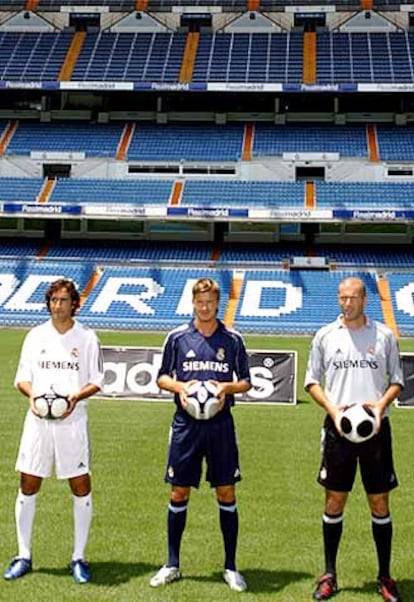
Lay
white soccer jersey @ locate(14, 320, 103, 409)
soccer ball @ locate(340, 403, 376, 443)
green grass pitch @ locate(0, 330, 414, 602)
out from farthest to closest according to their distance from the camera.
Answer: white soccer jersey @ locate(14, 320, 103, 409) < green grass pitch @ locate(0, 330, 414, 602) < soccer ball @ locate(340, 403, 376, 443)

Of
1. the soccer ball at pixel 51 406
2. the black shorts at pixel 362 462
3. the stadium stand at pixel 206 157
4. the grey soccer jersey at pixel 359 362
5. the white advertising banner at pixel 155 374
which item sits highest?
the stadium stand at pixel 206 157

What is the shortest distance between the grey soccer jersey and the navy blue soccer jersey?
Answer: 2.12 feet

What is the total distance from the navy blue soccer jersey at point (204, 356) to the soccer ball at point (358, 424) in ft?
2.65

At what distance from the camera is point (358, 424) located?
5188mm

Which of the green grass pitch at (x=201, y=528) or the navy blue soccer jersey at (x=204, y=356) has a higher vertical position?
the navy blue soccer jersey at (x=204, y=356)

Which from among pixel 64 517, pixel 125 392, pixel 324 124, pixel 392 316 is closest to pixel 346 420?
pixel 64 517

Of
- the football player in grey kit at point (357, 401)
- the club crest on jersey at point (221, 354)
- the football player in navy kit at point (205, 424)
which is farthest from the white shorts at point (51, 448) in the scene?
the football player in grey kit at point (357, 401)

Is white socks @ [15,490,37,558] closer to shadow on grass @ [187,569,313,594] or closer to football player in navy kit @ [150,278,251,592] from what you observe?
football player in navy kit @ [150,278,251,592]

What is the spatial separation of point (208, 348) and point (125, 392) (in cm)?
923

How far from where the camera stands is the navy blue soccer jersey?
5.52 metres

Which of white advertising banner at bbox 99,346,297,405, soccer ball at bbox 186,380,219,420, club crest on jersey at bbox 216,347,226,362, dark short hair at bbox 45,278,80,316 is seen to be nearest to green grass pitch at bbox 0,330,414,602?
soccer ball at bbox 186,380,219,420

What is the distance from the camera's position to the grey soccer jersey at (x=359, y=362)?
5391 millimetres

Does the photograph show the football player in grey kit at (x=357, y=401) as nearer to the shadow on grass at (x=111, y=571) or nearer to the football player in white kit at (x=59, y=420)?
the shadow on grass at (x=111, y=571)

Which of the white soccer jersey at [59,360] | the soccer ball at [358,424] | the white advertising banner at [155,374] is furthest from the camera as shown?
the white advertising banner at [155,374]
